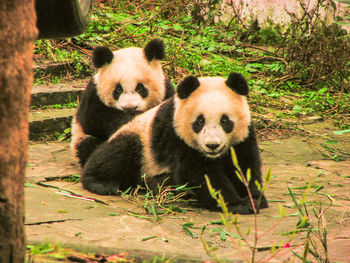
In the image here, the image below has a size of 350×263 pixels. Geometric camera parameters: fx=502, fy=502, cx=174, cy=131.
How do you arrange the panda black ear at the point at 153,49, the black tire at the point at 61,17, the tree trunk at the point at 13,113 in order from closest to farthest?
the tree trunk at the point at 13,113
the black tire at the point at 61,17
the panda black ear at the point at 153,49

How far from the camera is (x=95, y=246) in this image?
270 cm

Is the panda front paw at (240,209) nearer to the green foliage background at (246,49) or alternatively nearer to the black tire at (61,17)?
the black tire at (61,17)

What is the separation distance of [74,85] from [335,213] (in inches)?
162

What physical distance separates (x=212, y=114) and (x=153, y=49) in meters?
1.64

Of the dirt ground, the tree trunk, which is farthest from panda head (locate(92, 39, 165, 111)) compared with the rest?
the tree trunk

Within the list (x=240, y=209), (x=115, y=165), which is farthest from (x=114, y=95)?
(x=240, y=209)

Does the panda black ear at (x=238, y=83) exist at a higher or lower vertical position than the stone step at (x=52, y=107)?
higher

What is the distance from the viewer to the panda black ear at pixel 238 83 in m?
3.93

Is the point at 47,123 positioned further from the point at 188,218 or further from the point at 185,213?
the point at 188,218

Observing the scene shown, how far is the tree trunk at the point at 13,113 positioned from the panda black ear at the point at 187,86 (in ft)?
6.94

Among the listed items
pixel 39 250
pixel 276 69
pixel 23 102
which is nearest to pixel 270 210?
pixel 39 250

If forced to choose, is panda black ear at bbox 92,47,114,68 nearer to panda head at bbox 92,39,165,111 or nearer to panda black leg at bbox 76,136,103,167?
panda head at bbox 92,39,165,111

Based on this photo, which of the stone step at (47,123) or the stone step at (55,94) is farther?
the stone step at (55,94)

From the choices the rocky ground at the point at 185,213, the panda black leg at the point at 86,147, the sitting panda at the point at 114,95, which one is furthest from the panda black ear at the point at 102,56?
the rocky ground at the point at 185,213
